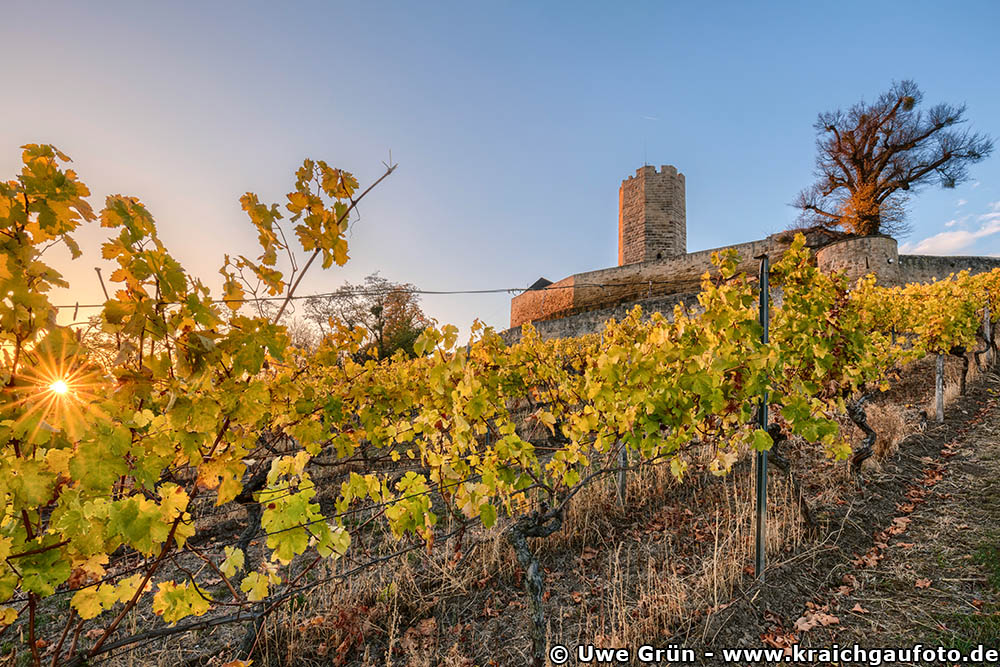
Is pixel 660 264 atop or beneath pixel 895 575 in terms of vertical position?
atop

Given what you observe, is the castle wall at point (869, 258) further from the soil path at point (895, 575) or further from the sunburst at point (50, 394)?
the sunburst at point (50, 394)

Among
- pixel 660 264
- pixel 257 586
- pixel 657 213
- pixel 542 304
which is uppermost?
pixel 657 213

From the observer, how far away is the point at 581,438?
2.79m

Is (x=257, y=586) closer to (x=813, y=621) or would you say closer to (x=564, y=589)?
(x=564, y=589)

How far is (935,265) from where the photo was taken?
15461mm

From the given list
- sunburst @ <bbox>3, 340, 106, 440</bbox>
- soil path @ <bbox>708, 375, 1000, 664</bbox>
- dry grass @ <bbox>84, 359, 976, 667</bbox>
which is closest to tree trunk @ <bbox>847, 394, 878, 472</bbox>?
soil path @ <bbox>708, 375, 1000, 664</bbox>

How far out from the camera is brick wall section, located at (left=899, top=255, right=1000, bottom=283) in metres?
15.0

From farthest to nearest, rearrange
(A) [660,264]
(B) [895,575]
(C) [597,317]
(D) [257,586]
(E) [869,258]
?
(A) [660,264]
(C) [597,317]
(E) [869,258]
(B) [895,575]
(D) [257,586]

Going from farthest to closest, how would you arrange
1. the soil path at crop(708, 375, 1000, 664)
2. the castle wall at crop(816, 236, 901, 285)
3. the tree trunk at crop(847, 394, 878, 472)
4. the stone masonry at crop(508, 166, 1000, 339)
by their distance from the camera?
the stone masonry at crop(508, 166, 1000, 339)
the castle wall at crop(816, 236, 901, 285)
the tree trunk at crop(847, 394, 878, 472)
the soil path at crop(708, 375, 1000, 664)

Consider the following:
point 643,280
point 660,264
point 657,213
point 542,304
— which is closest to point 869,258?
point 660,264

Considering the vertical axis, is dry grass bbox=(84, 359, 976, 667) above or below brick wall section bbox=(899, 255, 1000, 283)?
below

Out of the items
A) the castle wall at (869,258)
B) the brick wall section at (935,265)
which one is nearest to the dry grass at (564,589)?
the castle wall at (869,258)

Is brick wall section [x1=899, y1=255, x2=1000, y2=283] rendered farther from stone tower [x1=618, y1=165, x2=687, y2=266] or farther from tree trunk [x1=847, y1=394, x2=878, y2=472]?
tree trunk [x1=847, y1=394, x2=878, y2=472]

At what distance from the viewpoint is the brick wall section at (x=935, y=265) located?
15.0 meters
